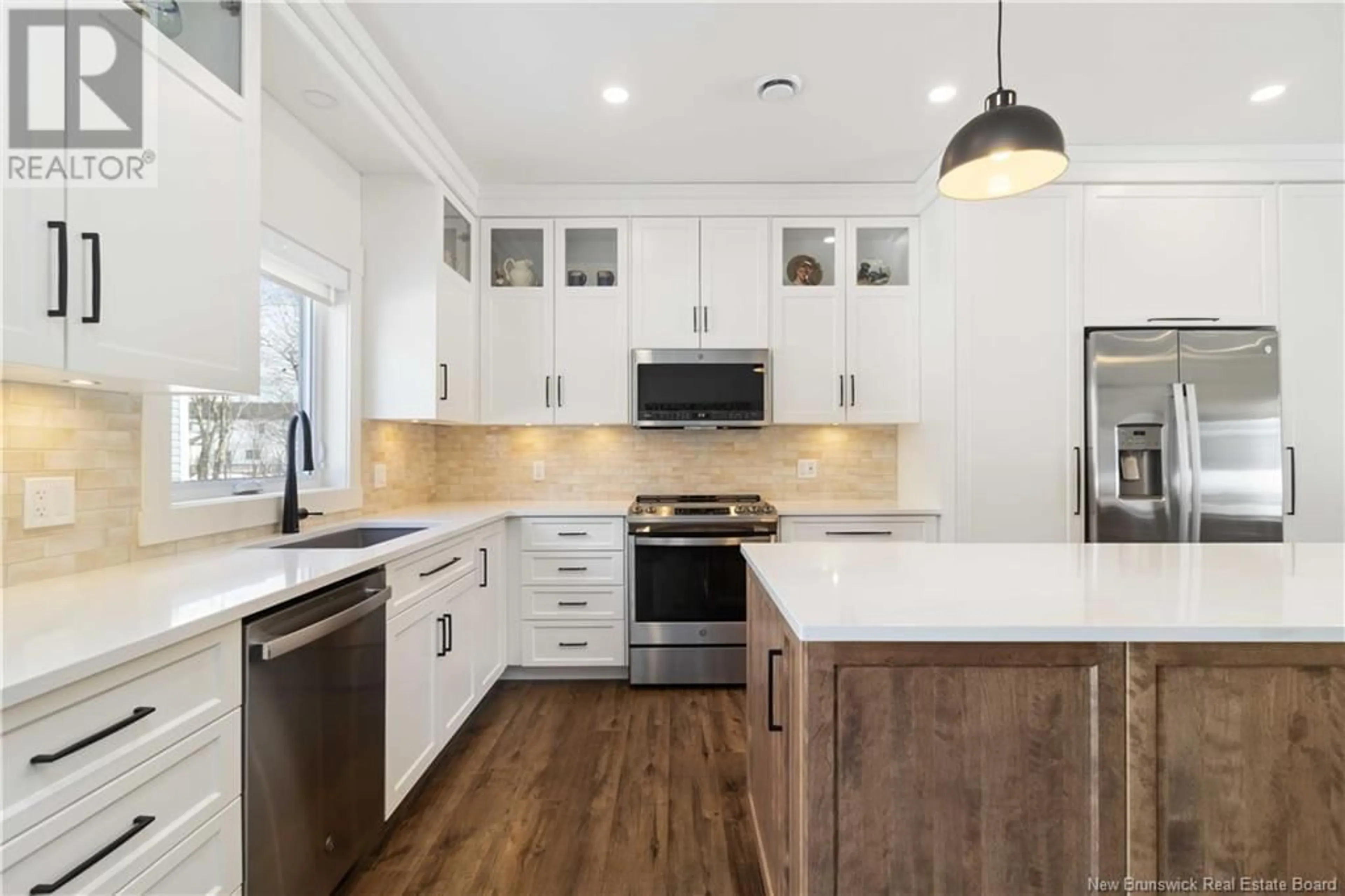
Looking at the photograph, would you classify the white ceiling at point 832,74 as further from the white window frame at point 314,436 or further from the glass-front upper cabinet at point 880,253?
the white window frame at point 314,436

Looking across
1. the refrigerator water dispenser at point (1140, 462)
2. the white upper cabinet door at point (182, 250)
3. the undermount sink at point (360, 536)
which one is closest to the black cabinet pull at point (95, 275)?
the white upper cabinet door at point (182, 250)

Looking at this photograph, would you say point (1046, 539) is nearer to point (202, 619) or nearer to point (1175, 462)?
point (1175, 462)

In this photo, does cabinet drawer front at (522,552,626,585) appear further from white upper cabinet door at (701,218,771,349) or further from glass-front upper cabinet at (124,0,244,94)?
glass-front upper cabinet at (124,0,244,94)

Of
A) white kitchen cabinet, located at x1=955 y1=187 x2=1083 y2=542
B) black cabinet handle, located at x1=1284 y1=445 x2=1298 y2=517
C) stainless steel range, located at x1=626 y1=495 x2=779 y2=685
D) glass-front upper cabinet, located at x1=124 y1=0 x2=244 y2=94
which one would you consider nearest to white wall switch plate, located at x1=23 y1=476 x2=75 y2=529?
glass-front upper cabinet, located at x1=124 y1=0 x2=244 y2=94

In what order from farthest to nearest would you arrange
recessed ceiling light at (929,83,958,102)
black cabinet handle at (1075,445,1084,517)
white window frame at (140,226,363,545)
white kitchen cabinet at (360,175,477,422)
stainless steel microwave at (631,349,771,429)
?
stainless steel microwave at (631,349,771,429) < black cabinet handle at (1075,445,1084,517) < white kitchen cabinet at (360,175,477,422) < recessed ceiling light at (929,83,958,102) < white window frame at (140,226,363,545)

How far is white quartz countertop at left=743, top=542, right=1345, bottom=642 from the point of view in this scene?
1040 mm

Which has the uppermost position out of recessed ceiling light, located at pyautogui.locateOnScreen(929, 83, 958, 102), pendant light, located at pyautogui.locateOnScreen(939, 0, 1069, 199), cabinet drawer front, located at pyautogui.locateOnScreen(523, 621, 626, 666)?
recessed ceiling light, located at pyautogui.locateOnScreen(929, 83, 958, 102)

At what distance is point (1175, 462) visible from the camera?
2.77 m

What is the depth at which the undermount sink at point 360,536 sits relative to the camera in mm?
2213

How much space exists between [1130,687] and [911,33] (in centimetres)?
211

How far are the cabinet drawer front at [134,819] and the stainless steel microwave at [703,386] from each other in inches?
94.3

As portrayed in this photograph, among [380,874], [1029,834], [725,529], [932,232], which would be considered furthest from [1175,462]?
[380,874]

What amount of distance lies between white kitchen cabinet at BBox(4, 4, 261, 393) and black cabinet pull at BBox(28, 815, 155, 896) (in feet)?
2.68

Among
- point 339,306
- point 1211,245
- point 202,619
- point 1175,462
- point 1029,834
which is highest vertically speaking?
point 1211,245
